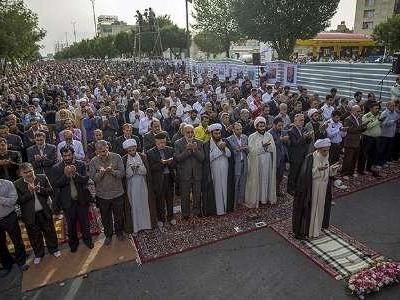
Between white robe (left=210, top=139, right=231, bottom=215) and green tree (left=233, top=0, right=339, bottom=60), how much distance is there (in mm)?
19706

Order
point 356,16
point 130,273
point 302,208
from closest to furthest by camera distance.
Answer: point 130,273, point 302,208, point 356,16

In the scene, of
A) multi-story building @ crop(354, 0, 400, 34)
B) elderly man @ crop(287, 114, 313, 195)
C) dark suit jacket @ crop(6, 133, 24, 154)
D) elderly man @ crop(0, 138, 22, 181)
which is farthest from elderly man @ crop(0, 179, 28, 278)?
multi-story building @ crop(354, 0, 400, 34)

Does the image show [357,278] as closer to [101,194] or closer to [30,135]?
[101,194]

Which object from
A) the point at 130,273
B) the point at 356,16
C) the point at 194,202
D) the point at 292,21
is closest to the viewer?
the point at 130,273

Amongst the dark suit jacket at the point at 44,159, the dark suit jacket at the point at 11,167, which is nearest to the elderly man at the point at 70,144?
the dark suit jacket at the point at 44,159

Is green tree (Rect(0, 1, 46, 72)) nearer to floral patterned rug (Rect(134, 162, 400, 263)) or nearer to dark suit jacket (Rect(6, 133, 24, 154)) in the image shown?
dark suit jacket (Rect(6, 133, 24, 154))

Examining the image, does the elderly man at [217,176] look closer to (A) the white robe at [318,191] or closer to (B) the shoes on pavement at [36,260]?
(A) the white robe at [318,191]

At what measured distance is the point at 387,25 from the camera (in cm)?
3622

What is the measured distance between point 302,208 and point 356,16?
67.2 metres

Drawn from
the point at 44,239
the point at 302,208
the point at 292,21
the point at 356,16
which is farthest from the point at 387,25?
the point at 44,239

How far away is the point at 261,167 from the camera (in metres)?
7.39

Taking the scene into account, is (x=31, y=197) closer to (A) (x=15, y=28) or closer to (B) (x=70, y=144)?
(B) (x=70, y=144)

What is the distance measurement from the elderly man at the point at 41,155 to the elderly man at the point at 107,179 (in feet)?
5.02

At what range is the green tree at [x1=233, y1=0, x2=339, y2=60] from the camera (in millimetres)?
23859
